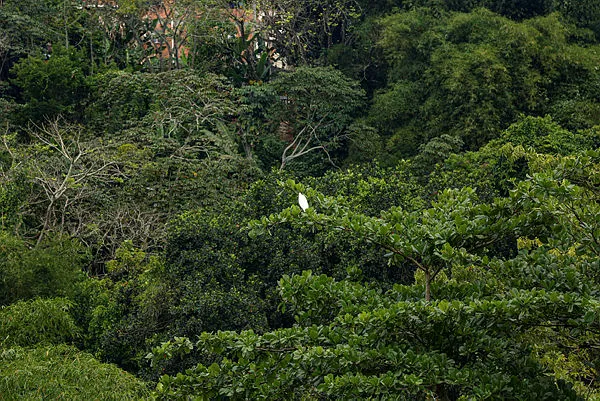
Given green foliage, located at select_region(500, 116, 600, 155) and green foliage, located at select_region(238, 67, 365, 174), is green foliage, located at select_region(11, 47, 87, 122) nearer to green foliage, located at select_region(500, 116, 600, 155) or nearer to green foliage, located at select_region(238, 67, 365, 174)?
green foliage, located at select_region(238, 67, 365, 174)

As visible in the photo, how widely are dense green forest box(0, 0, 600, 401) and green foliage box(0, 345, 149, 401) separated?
0.04 meters

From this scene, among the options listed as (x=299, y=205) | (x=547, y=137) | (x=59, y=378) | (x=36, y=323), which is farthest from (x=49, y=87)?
(x=299, y=205)

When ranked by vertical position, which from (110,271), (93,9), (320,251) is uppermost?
(93,9)

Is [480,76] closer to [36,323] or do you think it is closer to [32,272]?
[32,272]

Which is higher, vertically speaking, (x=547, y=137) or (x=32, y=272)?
(x=547, y=137)

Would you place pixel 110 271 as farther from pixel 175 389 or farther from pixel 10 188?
pixel 175 389

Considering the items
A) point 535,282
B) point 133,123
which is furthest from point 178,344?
point 133,123

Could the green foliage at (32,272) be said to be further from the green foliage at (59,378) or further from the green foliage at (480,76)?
the green foliage at (480,76)

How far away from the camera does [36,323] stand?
11195 millimetres

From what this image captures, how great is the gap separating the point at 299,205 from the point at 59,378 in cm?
485

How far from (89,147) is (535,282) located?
12.8 metres

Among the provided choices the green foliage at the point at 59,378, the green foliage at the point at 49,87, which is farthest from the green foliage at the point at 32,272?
the green foliage at the point at 49,87

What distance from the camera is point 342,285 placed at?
581 centimetres

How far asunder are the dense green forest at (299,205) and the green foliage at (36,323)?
39mm
